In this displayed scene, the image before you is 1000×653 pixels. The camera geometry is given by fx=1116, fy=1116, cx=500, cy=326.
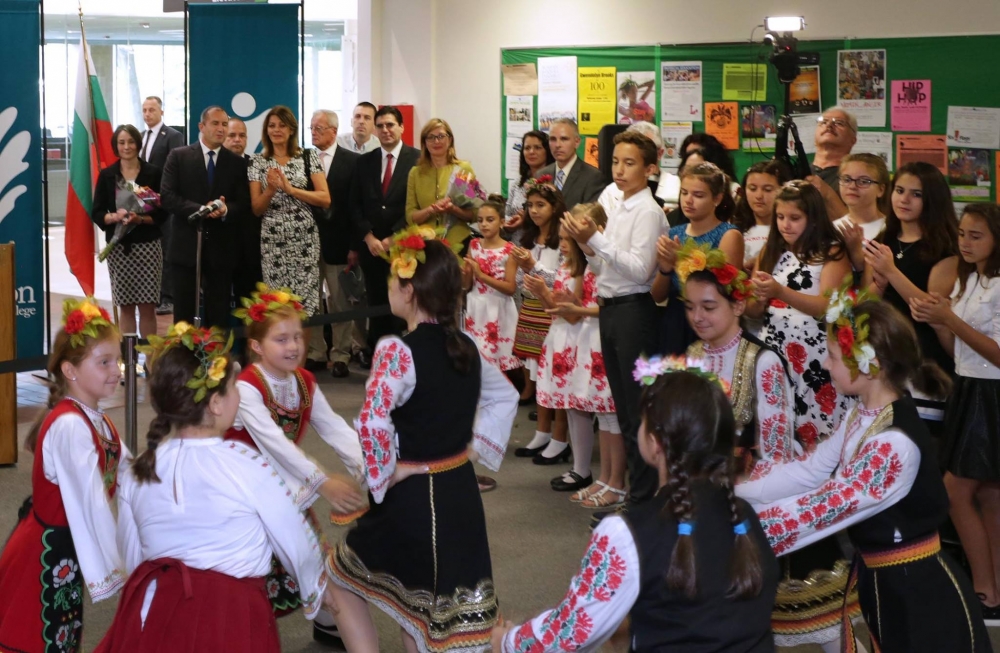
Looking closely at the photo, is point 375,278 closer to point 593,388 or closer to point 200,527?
point 593,388

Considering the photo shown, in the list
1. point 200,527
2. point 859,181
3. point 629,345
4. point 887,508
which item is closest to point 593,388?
point 629,345

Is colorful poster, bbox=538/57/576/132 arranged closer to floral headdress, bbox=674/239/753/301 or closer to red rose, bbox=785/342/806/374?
red rose, bbox=785/342/806/374

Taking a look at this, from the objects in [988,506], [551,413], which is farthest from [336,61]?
[988,506]

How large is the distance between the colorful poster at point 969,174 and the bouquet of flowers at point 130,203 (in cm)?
499

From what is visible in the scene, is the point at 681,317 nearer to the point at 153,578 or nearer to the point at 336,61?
the point at 153,578

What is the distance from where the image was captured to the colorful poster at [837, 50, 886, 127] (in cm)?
735

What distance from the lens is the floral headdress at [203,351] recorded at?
100 inches

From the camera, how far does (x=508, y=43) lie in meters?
8.84

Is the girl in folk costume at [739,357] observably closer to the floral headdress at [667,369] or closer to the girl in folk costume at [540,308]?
the floral headdress at [667,369]

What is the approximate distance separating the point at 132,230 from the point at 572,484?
3.37m

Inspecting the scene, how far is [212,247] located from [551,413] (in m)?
2.29

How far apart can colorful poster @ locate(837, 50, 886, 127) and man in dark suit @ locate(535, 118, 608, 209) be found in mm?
2271

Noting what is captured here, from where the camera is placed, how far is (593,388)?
5020mm

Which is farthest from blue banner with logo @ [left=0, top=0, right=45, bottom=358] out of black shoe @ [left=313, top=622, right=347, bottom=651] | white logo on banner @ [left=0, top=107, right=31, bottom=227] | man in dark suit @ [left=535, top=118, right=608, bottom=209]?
black shoe @ [left=313, top=622, right=347, bottom=651]
